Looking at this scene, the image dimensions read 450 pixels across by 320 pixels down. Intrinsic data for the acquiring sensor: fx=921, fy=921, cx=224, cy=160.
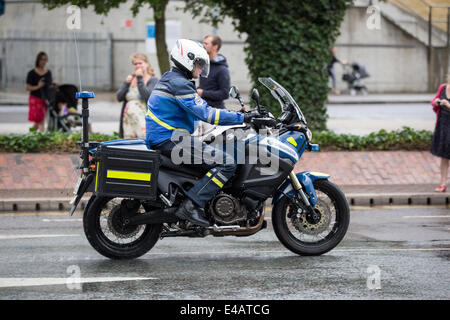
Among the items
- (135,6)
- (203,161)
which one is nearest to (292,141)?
(203,161)

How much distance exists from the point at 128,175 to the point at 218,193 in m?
0.83

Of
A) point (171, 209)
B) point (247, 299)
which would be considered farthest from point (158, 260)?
point (247, 299)

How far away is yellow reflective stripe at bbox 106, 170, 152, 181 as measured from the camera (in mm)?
7875

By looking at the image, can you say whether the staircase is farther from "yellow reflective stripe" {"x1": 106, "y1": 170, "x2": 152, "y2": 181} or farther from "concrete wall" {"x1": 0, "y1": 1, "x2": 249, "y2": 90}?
"yellow reflective stripe" {"x1": 106, "y1": 170, "x2": 152, "y2": 181}

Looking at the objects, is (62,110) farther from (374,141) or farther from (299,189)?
(299,189)

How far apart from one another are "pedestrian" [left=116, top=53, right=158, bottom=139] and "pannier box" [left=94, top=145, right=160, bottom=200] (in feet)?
15.5

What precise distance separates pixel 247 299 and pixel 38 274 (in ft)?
6.24

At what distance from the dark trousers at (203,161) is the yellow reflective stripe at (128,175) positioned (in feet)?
0.95

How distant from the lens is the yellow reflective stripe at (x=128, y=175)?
7.88 m

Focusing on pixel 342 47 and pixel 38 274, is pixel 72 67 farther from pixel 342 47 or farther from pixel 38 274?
pixel 38 274

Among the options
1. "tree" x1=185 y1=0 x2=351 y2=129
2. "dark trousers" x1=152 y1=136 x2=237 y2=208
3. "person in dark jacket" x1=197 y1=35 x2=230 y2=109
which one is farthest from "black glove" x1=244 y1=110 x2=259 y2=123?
"tree" x1=185 y1=0 x2=351 y2=129

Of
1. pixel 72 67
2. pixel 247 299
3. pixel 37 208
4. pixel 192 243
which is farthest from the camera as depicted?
pixel 72 67

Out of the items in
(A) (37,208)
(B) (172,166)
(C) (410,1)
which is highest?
(C) (410,1)

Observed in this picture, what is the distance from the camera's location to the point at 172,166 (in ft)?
26.3
